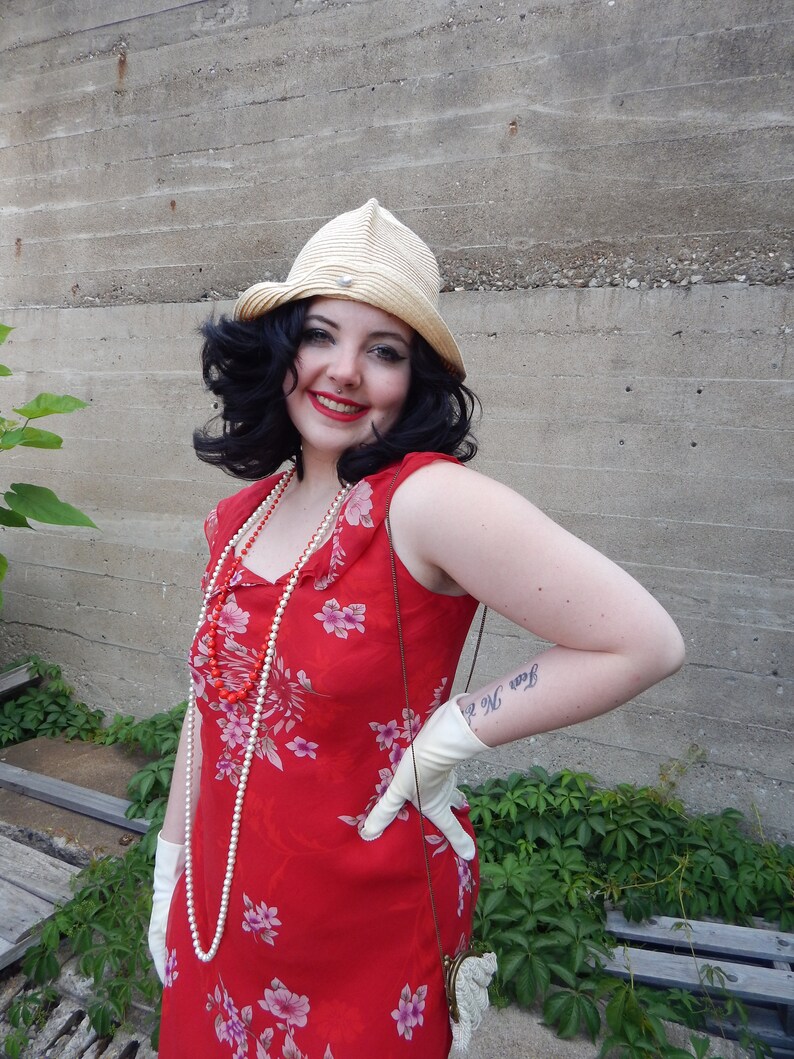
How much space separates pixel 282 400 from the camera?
1.21 metres

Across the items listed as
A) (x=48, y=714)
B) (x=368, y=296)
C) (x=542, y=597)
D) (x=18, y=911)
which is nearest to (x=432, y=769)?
(x=542, y=597)

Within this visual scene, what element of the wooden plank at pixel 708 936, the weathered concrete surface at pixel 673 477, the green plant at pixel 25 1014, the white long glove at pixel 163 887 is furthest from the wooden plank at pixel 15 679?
the wooden plank at pixel 708 936

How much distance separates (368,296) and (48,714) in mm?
3394

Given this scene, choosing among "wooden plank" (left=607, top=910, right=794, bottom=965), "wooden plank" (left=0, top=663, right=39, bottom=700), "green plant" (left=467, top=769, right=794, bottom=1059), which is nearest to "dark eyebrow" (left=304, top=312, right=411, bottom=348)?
"green plant" (left=467, top=769, right=794, bottom=1059)

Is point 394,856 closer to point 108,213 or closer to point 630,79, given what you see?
point 630,79

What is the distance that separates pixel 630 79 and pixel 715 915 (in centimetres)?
273

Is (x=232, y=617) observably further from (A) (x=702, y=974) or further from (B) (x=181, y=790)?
(A) (x=702, y=974)

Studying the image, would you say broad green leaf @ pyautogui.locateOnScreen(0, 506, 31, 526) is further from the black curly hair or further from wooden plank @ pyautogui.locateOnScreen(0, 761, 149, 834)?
the black curly hair

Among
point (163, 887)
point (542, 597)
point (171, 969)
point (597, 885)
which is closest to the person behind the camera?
point (542, 597)

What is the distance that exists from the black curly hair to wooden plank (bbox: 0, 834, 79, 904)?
6.42 ft

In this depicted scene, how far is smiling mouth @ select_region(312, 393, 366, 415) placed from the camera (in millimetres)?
1112

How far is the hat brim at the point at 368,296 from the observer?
3.45 feet

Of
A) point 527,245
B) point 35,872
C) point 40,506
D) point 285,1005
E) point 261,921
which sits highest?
point 527,245

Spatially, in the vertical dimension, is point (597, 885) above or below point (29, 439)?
below
